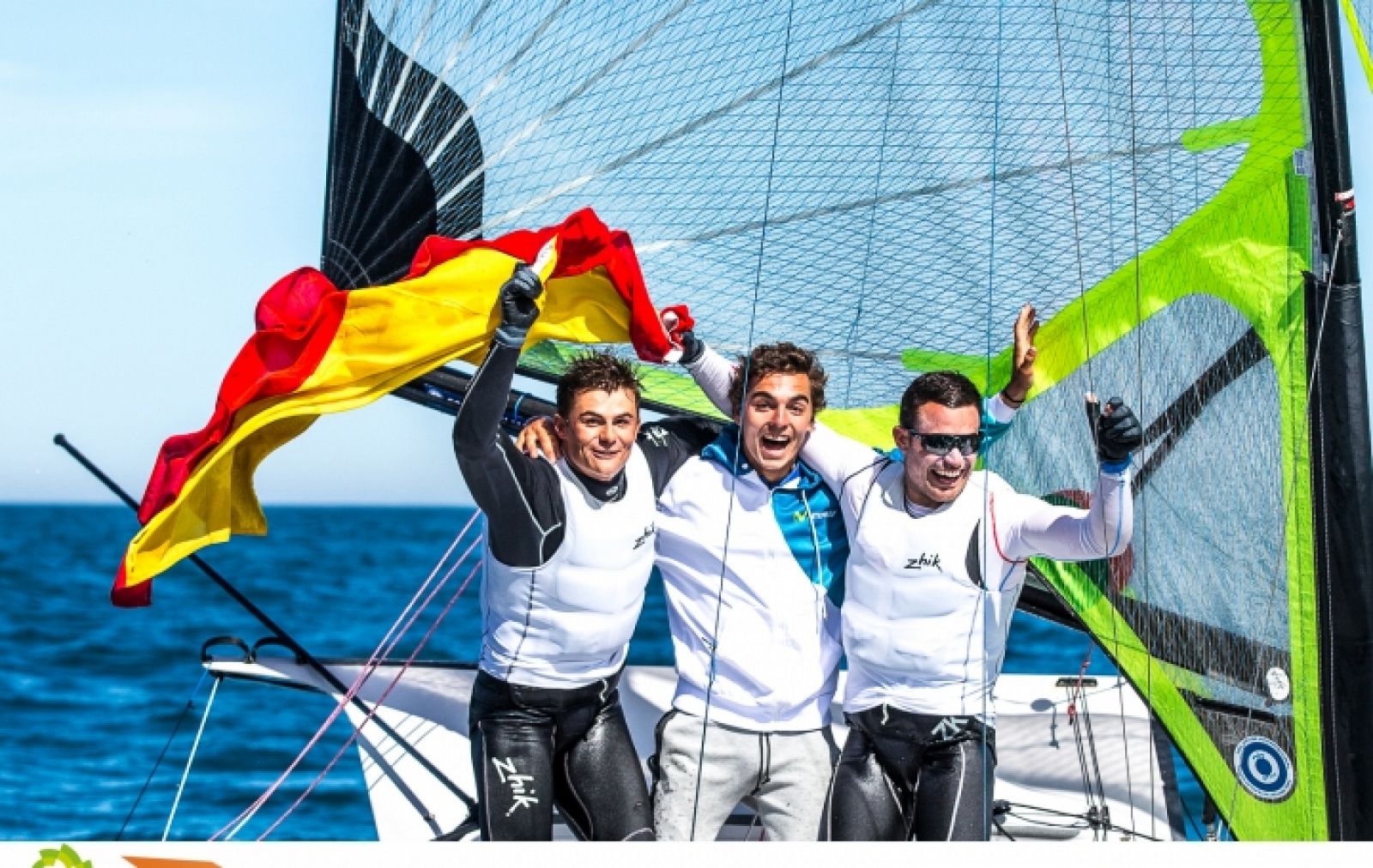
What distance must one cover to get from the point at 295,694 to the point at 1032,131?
288 inches

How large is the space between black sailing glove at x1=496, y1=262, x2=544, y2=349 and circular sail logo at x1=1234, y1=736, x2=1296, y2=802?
1610mm

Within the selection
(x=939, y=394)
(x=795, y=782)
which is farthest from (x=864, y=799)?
(x=939, y=394)

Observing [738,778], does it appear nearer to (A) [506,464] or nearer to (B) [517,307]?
(A) [506,464]

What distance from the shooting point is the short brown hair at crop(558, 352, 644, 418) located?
9.39 feet

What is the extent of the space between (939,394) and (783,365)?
268 mm

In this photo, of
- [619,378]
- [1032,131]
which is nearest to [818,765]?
[619,378]

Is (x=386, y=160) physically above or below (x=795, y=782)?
above

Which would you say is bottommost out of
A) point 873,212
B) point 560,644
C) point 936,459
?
point 560,644

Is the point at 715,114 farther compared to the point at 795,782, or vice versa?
the point at 715,114

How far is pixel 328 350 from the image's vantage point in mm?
2998

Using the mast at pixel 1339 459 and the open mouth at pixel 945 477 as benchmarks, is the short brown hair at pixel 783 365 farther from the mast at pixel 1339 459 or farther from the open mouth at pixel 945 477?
the mast at pixel 1339 459

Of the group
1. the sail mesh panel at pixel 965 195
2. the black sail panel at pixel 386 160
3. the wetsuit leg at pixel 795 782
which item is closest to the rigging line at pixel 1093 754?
the sail mesh panel at pixel 965 195

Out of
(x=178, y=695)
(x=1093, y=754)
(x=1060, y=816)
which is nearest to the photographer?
(x=1060, y=816)

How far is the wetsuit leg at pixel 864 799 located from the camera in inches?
116
